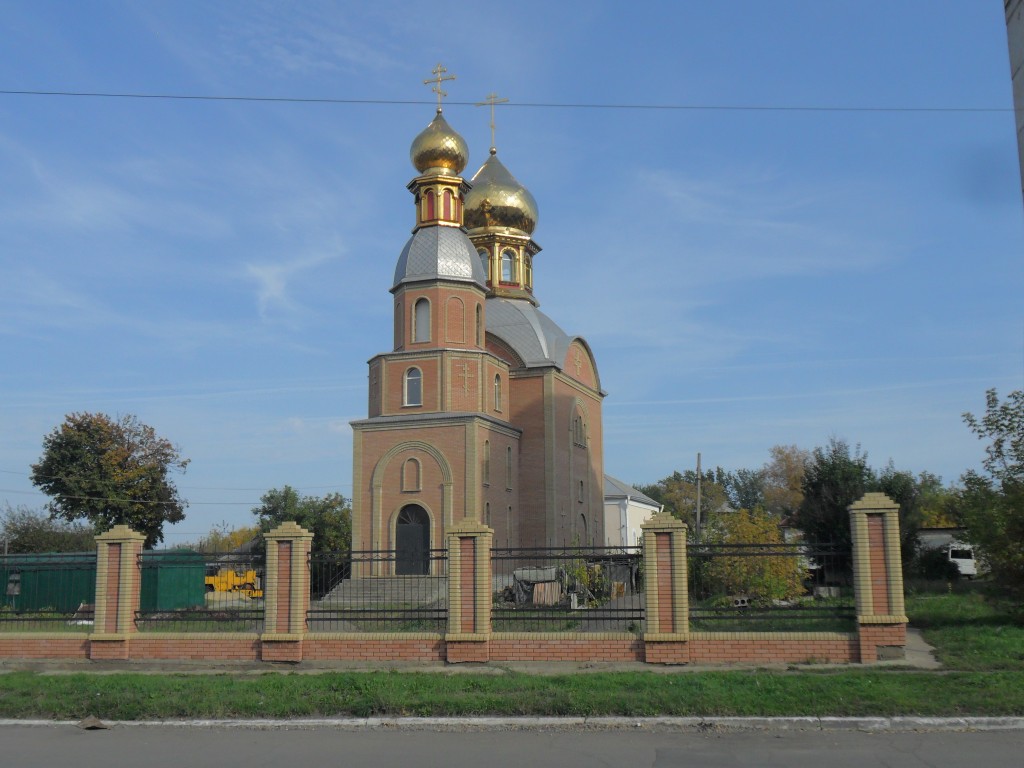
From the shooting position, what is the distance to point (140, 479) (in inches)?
1576

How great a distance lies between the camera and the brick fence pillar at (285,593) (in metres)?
13.5

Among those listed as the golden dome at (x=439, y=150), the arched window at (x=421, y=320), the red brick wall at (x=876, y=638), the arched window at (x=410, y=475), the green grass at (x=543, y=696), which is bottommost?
the green grass at (x=543, y=696)

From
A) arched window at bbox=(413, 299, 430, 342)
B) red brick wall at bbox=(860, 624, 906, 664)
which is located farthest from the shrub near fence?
arched window at bbox=(413, 299, 430, 342)

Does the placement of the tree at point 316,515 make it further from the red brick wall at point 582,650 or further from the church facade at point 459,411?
the red brick wall at point 582,650

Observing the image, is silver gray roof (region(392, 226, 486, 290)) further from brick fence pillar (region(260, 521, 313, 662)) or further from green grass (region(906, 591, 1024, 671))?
brick fence pillar (region(260, 521, 313, 662))

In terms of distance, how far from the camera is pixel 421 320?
1209 inches

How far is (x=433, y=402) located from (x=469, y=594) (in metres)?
16.7

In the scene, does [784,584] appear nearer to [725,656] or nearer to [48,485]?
[725,656]

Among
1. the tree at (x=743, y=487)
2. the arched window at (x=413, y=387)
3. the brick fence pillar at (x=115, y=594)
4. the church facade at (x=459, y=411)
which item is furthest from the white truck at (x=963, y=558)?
the tree at (x=743, y=487)

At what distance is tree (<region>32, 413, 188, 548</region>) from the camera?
38.9 m

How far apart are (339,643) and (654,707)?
5.46 meters

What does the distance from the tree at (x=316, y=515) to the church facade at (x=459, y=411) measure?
39.1 ft

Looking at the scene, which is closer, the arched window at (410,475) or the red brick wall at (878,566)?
the red brick wall at (878,566)

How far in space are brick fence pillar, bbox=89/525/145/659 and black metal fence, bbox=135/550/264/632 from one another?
360 mm
